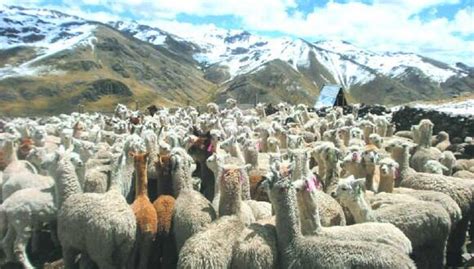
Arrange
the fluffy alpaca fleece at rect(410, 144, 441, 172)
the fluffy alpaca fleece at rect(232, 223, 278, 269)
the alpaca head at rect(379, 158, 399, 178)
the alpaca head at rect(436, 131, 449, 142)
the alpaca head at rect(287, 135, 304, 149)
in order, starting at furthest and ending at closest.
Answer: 1. the alpaca head at rect(436, 131, 449, 142)
2. the alpaca head at rect(287, 135, 304, 149)
3. the fluffy alpaca fleece at rect(410, 144, 441, 172)
4. the alpaca head at rect(379, 158, 399, 178)
5. the fluffy alpaca fleece at rect(232, 223, 278, 269)

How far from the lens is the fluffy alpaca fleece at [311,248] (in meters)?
8.22

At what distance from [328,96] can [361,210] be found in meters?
44.0


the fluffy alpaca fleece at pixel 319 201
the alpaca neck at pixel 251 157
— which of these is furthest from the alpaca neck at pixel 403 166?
the alpaca neck at pixel 251 157

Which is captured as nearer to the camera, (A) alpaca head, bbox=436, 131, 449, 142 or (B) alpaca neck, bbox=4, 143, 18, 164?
(B) alpaca neck, bbox=4, 143, 18, 164

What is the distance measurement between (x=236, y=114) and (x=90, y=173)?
14.4 metres

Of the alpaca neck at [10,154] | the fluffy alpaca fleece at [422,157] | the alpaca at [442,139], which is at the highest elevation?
the alpaca neck at [10,154]

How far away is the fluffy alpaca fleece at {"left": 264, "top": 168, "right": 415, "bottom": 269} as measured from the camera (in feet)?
27.0

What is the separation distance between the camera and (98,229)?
32.6ft

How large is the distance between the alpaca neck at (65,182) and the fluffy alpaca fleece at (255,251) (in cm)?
421

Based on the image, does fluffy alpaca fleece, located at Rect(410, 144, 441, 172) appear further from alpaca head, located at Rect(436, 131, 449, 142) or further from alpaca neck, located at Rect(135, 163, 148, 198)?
alpaca neck, located at Rect(135, 163, 148, 198)

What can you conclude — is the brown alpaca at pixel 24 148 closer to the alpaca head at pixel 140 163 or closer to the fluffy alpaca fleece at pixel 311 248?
the alpaca head at pixel 140 163

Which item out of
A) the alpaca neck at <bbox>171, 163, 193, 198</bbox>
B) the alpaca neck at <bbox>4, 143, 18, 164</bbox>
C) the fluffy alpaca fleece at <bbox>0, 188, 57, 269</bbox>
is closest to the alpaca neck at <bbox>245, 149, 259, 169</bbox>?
the alpaca neck at <bbox>171, 163, 193, 198</bbox>

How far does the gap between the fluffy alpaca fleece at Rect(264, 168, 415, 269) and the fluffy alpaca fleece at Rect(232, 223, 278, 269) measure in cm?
15

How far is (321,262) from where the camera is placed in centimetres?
855
